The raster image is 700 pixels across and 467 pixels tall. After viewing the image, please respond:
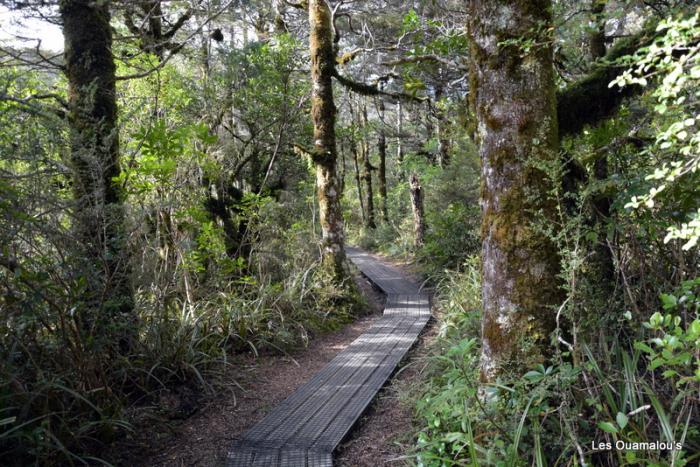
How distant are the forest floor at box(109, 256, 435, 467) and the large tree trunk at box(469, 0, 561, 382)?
1.24m

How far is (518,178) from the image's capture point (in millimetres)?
2898

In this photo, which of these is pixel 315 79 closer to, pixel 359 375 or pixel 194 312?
pixel 194 312

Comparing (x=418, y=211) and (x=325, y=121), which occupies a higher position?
(x=325, y=121)

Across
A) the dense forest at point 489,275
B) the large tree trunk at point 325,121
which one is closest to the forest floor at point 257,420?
the dense forest at point 489,275

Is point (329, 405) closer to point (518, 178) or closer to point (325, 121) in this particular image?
point (518, 178)

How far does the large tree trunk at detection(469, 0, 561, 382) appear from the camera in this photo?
9.43 feet

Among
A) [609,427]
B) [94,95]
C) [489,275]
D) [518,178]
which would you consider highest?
[94,95]

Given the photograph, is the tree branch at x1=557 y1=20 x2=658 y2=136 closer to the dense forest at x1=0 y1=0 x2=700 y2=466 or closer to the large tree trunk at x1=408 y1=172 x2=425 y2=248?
the dense forest at x1=0 y1=0 x2=700 y2=466

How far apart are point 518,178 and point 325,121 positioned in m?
5.64

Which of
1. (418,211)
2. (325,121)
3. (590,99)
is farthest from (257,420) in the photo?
(418,211)

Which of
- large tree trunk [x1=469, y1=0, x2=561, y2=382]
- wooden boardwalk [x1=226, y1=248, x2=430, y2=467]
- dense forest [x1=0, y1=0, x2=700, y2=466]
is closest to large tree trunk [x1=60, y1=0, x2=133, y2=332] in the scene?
dense forest [x1=0, y1=0, x2=700, y2=466]

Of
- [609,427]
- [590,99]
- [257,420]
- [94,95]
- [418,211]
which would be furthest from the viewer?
[418,211]

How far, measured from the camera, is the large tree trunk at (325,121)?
8008mm

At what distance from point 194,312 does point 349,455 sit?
2.87 m
